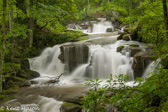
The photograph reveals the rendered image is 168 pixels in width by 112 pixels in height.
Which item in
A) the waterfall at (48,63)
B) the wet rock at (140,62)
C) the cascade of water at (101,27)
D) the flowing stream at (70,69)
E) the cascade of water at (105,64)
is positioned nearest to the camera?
the flowing stream at (70,69)

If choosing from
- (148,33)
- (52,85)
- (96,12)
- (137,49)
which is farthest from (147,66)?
(96,12)

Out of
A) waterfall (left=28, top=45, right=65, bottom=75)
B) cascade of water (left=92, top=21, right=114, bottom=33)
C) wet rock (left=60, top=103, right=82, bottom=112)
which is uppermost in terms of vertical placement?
cascade of water (left=92, top=21, right=114, bottom=33)

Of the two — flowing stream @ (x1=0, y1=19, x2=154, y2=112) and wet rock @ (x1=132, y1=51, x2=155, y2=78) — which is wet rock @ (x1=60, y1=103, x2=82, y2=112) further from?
wet rock @ (x1=132, y1=51, x2=155, y2=78)

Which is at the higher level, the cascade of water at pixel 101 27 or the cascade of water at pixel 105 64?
the cascade of water at pixel 101 27

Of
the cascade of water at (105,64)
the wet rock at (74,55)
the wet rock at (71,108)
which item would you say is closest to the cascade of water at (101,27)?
the cascade of water at (105,64)

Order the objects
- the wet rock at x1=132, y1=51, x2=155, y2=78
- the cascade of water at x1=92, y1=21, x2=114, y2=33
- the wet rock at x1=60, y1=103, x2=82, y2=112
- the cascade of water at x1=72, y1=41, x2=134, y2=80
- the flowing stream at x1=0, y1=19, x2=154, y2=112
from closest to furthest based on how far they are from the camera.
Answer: the wet rock at x1=60, y1=103, x2=82, y2=112
the flowing stream at x1=0, y1=19, x2=154, y2=112
the wet rock at x1=132, y1=51, x2=155, y2=78
the cascade of water at x1=72, y1=41, x2=134, y2=80
the cascade of water at x1=92, y1=21, x2=114, y2=33

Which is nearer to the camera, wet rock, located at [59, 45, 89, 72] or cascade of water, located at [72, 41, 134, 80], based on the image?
cascade of water, located at [72, 41, 134, 80]

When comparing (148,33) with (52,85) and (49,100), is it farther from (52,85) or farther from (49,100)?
(52,85)

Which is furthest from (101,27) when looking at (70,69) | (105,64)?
(105,64)

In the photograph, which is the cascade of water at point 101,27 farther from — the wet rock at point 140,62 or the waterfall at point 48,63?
the wet rock at point 140,62

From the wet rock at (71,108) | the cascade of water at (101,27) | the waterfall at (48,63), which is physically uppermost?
the cascade of water at (101,27)

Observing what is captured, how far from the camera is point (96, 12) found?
39.5 m

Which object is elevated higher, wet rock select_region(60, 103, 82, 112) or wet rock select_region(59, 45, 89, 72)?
wet rock select_region(59, 45, 89, 72)

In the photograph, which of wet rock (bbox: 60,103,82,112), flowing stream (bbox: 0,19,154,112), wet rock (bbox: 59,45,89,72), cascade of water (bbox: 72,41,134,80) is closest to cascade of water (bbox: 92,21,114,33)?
flowing stream (bbox: 0,19,154,112)
